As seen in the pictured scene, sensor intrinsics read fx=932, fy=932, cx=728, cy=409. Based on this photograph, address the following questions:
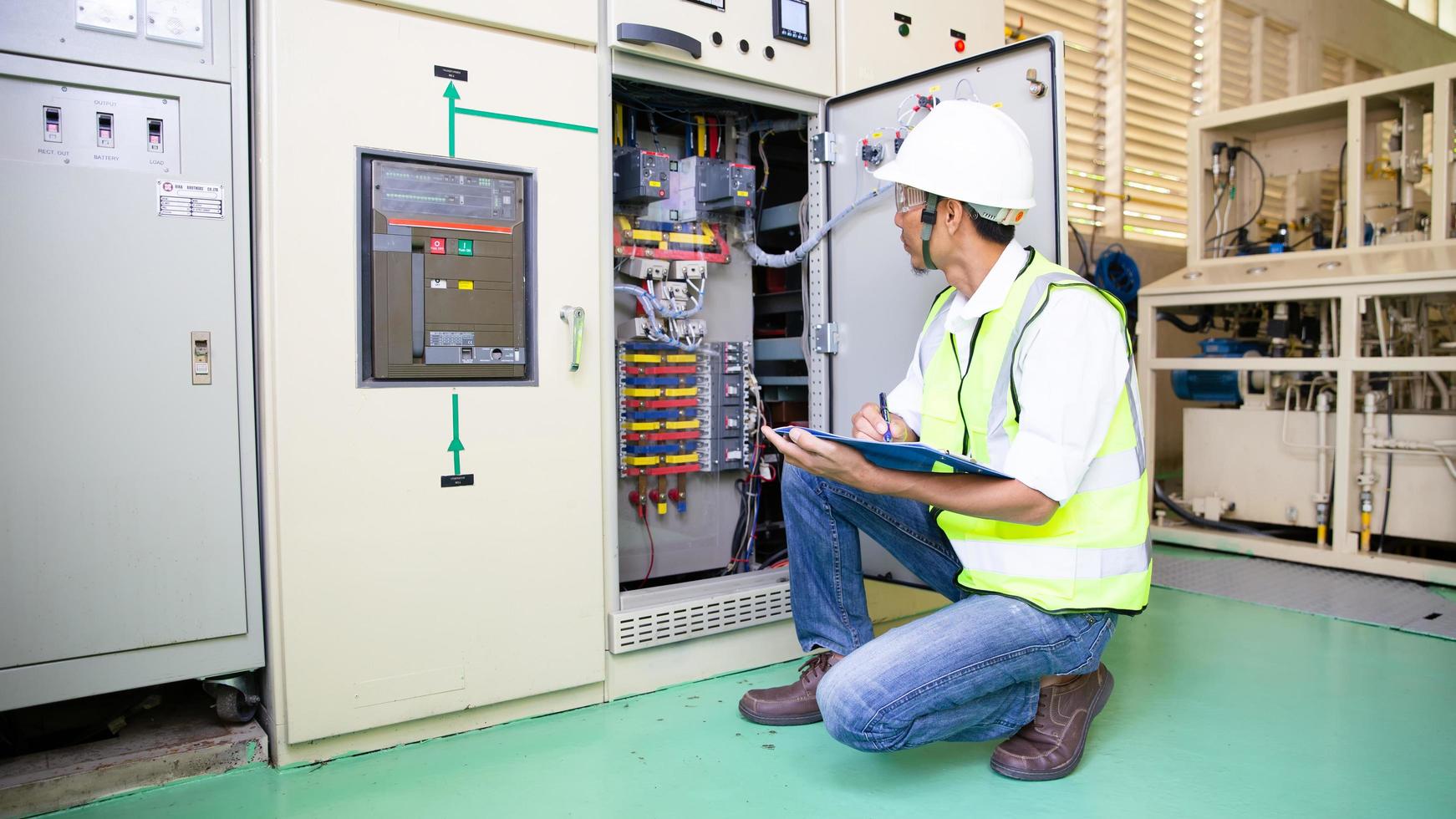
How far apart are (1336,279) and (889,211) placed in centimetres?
212

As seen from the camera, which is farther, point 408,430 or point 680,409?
point 680,409

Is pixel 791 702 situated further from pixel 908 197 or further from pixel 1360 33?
pixel 1360 33

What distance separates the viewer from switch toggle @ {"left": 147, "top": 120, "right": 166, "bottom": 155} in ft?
5.89

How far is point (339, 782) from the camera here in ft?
6.04

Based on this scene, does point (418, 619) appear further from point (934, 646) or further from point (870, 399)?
point (870, 399)

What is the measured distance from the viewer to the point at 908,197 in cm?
193

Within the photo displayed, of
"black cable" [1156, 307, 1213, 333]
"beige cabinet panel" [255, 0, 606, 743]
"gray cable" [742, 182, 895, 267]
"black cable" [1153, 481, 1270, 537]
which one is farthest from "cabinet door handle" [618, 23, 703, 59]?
"black cable" [1153, 481, 1270, 537]

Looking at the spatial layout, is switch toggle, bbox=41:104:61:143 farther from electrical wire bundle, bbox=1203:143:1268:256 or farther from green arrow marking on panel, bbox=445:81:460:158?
electrical wire bundle, bbox=1203:143:1268:256

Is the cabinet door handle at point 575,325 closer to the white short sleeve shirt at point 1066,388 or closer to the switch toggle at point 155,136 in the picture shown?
the switch toggle at point 155,136

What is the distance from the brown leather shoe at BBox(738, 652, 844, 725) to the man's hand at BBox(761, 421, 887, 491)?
59cm

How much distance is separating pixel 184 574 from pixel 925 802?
1505 mm

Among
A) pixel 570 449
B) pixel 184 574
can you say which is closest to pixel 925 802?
pixel 570 449

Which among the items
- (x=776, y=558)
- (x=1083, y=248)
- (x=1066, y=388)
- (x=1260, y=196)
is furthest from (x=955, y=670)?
(x=1083, y=248)

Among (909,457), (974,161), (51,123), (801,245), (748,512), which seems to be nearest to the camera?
(909,457)
